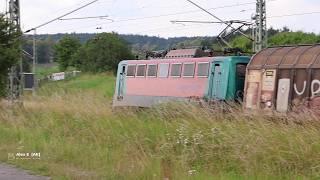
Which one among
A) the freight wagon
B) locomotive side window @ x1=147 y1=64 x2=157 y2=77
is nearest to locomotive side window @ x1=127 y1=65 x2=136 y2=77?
the freight wagon

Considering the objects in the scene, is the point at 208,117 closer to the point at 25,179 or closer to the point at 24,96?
the point at 25,179

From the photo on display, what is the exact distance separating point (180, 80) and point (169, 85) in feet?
3.19

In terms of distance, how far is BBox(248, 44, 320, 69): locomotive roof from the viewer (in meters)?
18.5

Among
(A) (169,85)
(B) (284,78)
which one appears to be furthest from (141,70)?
(B) (284,78)

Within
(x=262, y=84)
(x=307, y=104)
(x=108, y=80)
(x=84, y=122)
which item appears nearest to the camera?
(x=84, y=122)

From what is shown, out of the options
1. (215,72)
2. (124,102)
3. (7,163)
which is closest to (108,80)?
(124,102)

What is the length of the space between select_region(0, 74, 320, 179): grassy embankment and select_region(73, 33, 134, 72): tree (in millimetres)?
75515

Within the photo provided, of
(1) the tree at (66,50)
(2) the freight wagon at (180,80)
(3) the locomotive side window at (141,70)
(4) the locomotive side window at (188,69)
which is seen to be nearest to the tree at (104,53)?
(1) the tree at (66,50)

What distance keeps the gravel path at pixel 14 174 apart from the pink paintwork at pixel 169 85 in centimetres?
1332

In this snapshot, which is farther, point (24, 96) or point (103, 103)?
point (24, 96)

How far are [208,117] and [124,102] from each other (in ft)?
61.5

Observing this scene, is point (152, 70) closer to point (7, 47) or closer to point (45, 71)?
point (7, 47)

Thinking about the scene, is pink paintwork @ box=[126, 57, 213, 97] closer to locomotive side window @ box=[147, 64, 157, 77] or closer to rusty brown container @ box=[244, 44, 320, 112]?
locomotive side window @ box=[147, 64, 157, 77]

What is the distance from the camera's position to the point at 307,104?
659 inches
